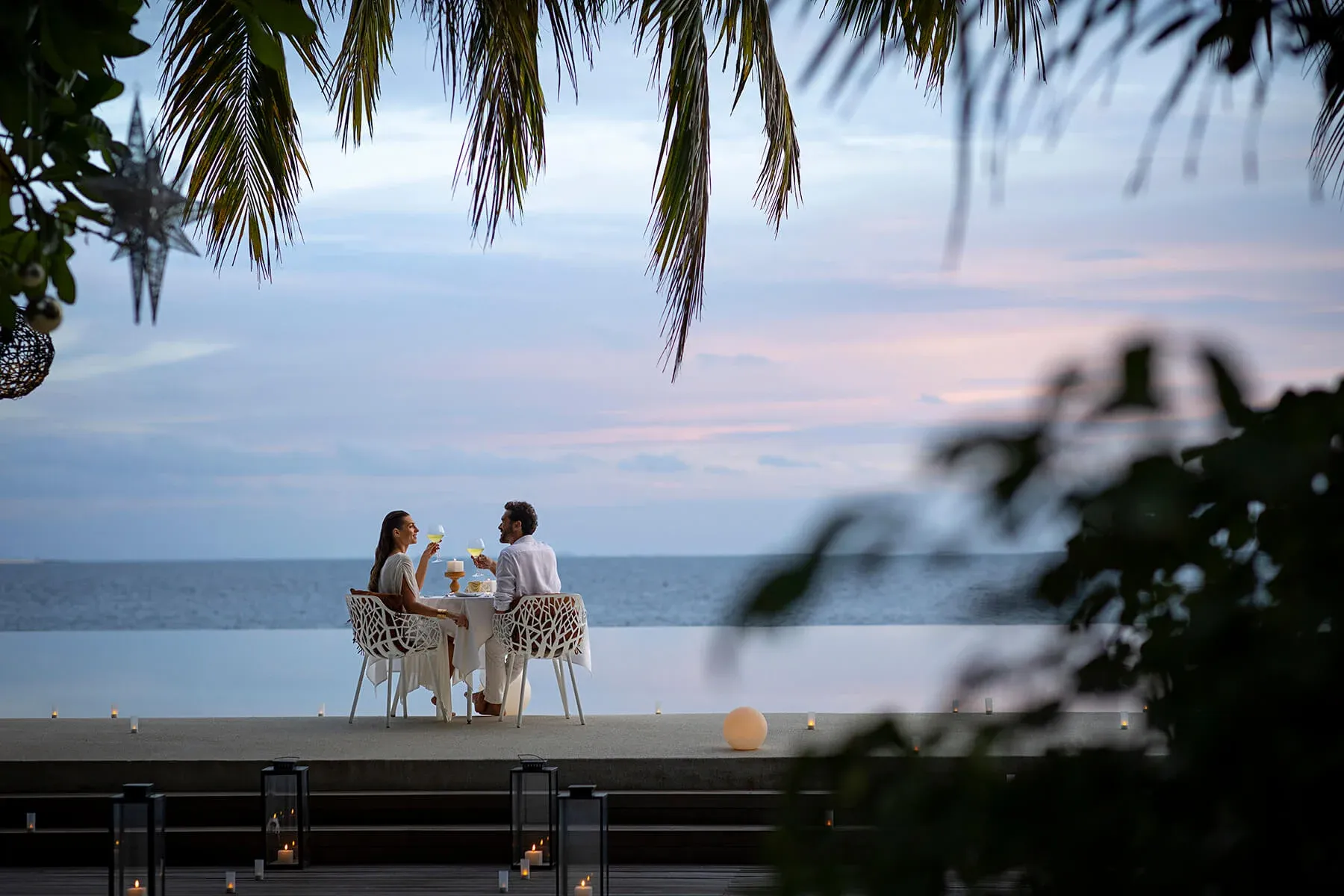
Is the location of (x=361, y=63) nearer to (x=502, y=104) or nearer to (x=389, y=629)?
(x=502, y=104)

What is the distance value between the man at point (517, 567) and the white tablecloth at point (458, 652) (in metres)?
0.10

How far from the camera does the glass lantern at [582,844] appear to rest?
4145 mm

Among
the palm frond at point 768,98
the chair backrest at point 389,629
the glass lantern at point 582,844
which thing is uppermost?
the palm frond at point 768,98

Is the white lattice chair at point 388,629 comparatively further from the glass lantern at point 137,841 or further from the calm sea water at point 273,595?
the calm sea water at point 273,595

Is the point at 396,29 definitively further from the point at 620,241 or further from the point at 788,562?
the point at 620,241

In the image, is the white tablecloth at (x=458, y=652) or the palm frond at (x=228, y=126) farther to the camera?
the white tablecloth at (x=458, y=652)

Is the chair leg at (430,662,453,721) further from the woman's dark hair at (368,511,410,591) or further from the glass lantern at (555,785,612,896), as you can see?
the glass lantern at (555,785,612,896)

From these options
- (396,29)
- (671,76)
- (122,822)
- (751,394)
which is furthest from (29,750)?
(751,394)

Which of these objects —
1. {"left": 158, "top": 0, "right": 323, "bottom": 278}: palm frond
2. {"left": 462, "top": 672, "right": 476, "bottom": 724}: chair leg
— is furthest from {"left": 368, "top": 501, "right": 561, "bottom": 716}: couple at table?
{"left": 158, "top": 0, "right": 323, "bottom": 278}: palm frond

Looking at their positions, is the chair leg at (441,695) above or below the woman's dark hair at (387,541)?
below

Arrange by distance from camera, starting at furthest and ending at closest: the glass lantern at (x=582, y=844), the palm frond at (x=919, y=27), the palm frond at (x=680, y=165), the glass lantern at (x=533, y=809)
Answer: the glass lantern at (x=533, y=809), the palm frond at (x=680, y=165), the glass lantern at (x=582, y=844), the palm frond at (x=919, y=27)

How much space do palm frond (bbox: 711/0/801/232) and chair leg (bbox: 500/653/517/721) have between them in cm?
297

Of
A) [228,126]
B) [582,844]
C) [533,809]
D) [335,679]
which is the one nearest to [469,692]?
[533,809]

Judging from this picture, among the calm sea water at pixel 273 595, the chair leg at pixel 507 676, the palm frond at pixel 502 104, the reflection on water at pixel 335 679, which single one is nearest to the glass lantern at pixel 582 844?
the reflection on water at pixel 335 679
